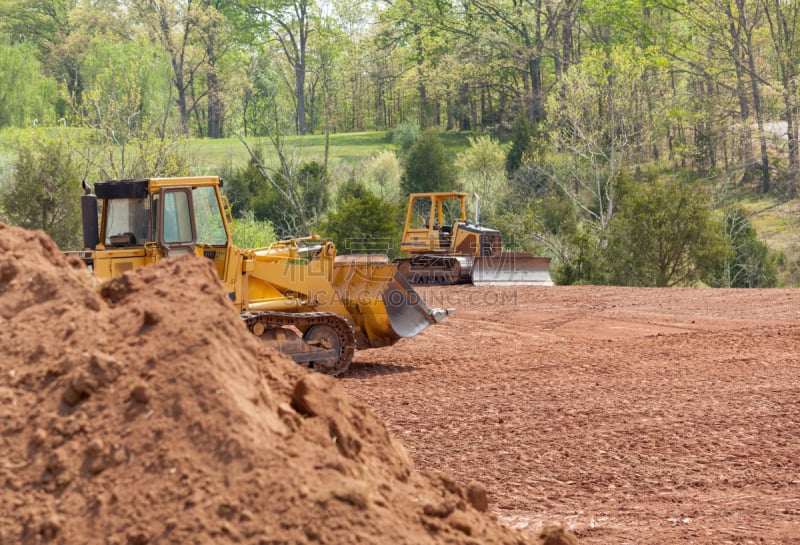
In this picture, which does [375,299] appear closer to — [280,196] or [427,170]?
[280,196]

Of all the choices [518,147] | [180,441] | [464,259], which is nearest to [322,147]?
[518,147]

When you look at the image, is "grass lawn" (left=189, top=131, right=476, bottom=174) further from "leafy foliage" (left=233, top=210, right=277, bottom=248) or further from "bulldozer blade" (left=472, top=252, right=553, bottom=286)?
"bulldozer blade" (left=472, top=252, right=553, bottom=286)

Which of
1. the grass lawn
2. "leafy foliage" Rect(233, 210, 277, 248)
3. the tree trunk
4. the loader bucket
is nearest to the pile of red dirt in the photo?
the loader bucket

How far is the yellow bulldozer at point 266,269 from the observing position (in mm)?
10211

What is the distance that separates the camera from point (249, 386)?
4125mm

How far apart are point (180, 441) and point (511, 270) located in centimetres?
1966

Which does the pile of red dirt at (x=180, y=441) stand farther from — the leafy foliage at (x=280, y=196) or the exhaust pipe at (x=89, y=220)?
the leafy foliage at (x=280, y=196)

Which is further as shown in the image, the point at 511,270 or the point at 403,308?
the point at 511,270

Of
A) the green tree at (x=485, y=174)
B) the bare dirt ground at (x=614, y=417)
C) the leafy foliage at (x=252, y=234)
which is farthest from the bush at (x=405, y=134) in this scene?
the bare dirt ground at (x=614, y=417)

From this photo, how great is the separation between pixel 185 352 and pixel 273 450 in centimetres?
65

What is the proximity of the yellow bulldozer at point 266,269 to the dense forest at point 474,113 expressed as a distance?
534 inches

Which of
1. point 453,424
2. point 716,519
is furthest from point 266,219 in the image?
point 716,519

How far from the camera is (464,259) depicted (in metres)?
23.2

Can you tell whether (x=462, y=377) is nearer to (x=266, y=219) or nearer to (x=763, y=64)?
(x=266, y=219)
